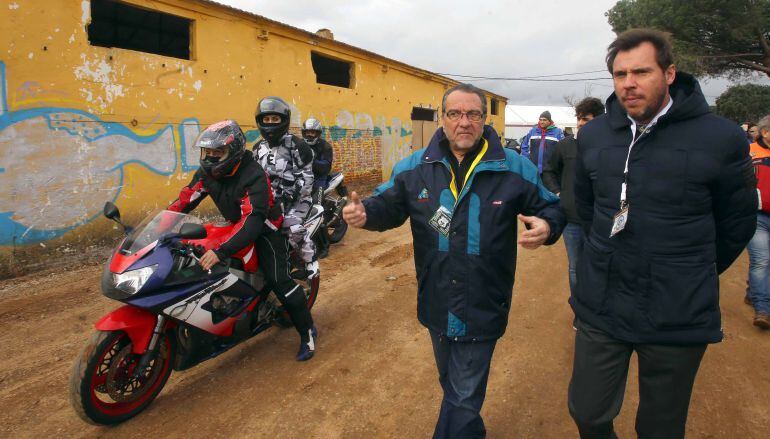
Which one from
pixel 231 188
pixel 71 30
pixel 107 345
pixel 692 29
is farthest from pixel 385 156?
pixel 692 29

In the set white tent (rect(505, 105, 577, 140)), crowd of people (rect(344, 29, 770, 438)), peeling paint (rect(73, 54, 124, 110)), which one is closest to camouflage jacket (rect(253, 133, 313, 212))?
crowd of people (rect(344, 29, 770, 438))

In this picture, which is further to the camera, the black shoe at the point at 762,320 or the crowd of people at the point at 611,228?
the black shoe at the point at 762,320

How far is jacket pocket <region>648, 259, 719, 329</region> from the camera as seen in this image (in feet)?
5.85

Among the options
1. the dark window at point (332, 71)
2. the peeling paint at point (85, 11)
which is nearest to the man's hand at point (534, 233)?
the peeling paint at point (85, 11)

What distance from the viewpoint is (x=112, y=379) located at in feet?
8.87

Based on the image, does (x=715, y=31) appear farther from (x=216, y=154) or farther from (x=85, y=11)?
(x=216, y=154)

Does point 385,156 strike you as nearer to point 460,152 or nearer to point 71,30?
point 71,30

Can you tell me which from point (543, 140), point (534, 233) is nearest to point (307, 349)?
point (534, 233)

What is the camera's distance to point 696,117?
1.82 metres

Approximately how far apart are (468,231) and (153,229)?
2.15m

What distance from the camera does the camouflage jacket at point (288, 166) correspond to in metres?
4.28

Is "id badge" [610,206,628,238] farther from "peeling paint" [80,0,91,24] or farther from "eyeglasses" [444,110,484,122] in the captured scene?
"peeling paint" [80,0,91,24]

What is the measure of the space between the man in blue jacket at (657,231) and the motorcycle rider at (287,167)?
2775 mm

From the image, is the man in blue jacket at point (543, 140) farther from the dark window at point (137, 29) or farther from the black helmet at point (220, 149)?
the dark window at point (137, 29)
